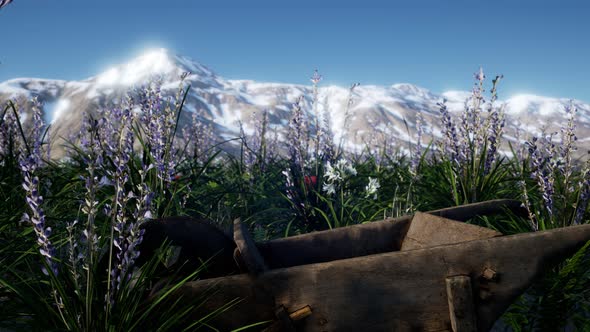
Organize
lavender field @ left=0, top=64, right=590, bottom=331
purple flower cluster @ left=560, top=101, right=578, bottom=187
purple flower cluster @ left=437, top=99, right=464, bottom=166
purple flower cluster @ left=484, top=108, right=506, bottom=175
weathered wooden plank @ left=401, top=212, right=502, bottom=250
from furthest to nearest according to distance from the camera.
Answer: purple flower cluster @ left=437, top=99, right=464, bottom=166
purple flower cluster @ left=484, top=108, right=506, bottom=175
purple flower cluster @ left=560, top=101, right=578, bottom=187
weathered wooden plank @ left=401, top=212, right=502, bottom=250
lavender field @ left=0, top=64, right=590, bottom=331

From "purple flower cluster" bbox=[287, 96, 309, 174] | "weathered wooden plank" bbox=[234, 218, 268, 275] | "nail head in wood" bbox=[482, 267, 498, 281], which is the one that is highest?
"purple flower cluster" bbox=[287, 96, 309, 174]

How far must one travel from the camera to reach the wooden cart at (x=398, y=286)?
2.26 m

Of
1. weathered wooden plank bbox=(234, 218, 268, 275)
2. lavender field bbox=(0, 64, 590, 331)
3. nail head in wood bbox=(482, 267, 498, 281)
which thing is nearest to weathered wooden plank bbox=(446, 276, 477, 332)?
nail head in wood bbox=(482, 267, 498, 281)

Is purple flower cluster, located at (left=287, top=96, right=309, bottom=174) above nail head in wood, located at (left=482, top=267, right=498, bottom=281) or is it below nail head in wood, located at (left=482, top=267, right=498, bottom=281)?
above

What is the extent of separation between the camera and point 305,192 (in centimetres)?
504

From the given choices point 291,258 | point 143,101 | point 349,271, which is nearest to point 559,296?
point 349,271

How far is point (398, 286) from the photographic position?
229 cm

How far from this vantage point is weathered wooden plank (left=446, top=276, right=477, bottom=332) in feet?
7.34

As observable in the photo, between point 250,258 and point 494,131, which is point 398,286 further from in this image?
point 494,131

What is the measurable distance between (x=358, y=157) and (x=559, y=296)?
5.55 metres

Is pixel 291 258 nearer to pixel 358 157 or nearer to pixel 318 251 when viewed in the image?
pixel 318 251

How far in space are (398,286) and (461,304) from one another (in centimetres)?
34

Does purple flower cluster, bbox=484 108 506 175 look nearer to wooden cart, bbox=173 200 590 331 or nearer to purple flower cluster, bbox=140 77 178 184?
wooden cart, bbox=173 200 590 331

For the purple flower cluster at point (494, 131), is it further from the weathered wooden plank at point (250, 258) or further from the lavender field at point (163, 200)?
the weathered wooden plank at point (250, 258)
